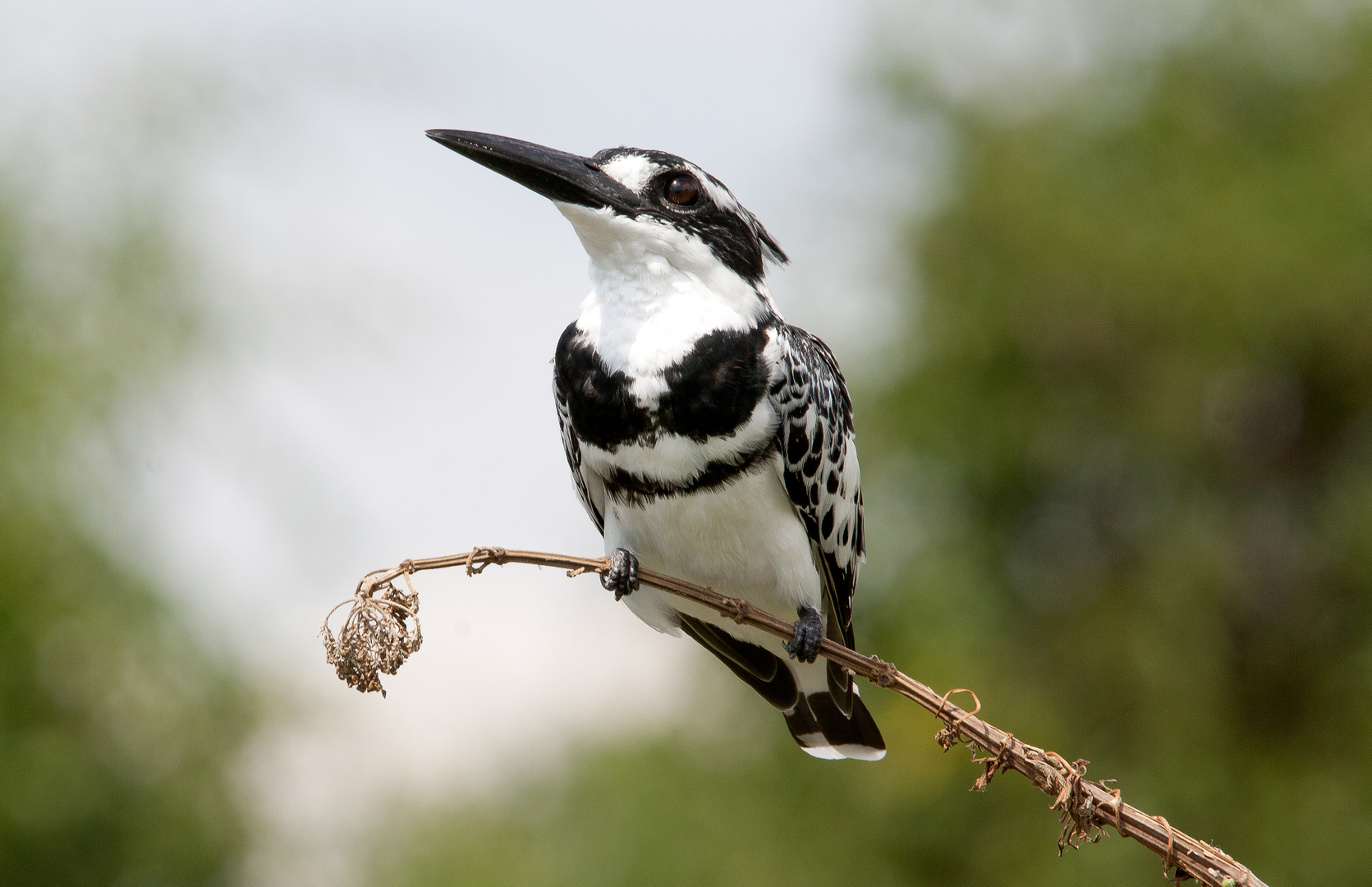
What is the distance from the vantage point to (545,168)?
3201mm

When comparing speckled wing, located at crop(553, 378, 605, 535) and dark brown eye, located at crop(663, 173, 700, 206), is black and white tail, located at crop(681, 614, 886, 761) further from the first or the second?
dark brown eye, located at crop(663, 173, 700, 206)

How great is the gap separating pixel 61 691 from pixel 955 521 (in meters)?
8.51

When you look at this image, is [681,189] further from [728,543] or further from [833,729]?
[833,729]

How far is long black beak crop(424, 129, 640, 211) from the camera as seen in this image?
309cm

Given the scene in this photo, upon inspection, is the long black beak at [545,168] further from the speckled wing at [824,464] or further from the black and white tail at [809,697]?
the black and white tail at [809,697]

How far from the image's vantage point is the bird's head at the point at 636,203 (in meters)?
3.20

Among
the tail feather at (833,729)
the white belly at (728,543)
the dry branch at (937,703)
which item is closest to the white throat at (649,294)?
the white belly at (728,543)

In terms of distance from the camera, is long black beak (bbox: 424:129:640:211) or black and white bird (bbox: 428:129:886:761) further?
black and white bird (bbox: 428:129:886:761)

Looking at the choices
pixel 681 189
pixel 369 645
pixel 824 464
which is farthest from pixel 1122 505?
pixel 369 645

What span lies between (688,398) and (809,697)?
1.36m

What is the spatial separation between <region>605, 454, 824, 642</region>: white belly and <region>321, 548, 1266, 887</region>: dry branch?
2.02ft

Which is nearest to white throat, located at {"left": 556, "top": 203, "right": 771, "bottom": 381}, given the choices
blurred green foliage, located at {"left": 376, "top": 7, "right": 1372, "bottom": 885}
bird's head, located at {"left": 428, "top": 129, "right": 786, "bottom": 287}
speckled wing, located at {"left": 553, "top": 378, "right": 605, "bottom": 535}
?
bird's head, located at {"left": 428, "top": 129, "right": 786, "bottom": 287}

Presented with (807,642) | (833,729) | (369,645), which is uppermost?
(833,729)

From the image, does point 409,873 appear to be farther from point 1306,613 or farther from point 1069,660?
point 1306,613
